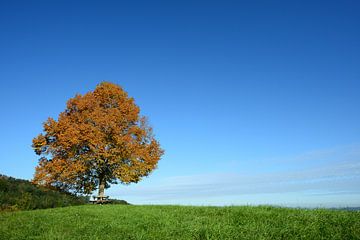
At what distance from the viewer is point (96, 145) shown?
34.3 metres

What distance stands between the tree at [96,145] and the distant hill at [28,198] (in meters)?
2.43

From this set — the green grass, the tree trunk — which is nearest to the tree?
the tree trunk

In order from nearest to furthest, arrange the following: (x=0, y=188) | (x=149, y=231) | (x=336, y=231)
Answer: (x=336, y=231), (x=149, y=231), (x=0, y=188)

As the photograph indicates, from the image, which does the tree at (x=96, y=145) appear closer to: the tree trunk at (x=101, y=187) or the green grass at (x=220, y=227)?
the tree trunk at (x=101, y=187)

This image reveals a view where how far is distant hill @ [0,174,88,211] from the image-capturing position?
27250mm

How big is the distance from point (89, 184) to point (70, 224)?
22324mm

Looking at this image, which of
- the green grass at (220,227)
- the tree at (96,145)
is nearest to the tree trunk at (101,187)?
the tree at (96,145)

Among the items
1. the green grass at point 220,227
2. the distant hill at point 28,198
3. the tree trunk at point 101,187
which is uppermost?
the tree trunk at point 101,187

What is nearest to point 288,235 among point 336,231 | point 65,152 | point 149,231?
point 336,231

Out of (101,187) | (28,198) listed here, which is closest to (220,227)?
(28,198)

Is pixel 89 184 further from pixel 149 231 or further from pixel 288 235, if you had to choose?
pixel 288 235

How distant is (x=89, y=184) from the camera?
3631 cm

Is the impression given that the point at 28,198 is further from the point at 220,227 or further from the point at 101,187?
the point at 220,227

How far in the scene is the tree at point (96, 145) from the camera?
112 feet
